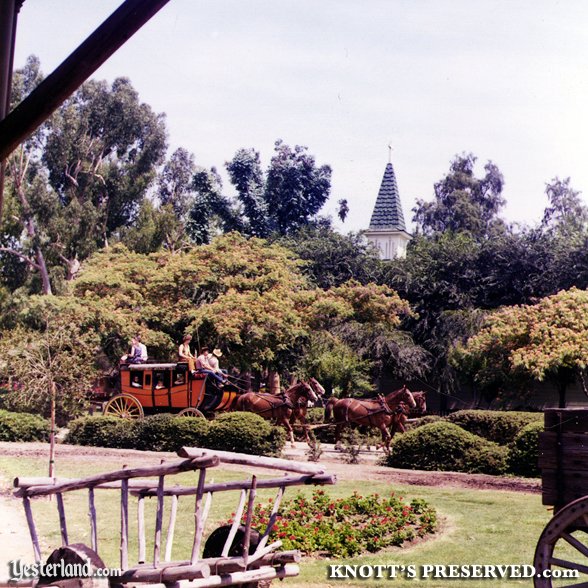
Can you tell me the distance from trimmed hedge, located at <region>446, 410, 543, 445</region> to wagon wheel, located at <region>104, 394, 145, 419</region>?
917 centimetres

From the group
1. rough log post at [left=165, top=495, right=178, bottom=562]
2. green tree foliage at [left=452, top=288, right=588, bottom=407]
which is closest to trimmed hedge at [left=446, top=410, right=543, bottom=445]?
green tree foliage at [left=452, top=288, right=588, bottom=407]

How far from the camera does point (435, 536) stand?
1130 centimetres

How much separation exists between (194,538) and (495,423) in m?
15.1

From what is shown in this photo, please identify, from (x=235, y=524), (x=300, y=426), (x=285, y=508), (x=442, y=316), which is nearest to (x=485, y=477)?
(x=285, y=508)

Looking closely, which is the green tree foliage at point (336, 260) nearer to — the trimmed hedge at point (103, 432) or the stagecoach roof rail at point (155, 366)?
the stagecoach roof rail at point (155, 366)

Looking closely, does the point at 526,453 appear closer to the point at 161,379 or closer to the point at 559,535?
the point at 161,379

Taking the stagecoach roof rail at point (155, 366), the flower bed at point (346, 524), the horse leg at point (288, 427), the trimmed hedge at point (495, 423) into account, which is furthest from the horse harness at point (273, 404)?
the flower bed at point (346, 524)

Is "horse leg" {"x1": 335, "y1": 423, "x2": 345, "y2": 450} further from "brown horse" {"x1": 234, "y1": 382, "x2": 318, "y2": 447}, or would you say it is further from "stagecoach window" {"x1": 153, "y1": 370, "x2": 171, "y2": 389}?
"stagecoach window" {"x1": 153, "y1": 370, "x2": 171, "y2": 389}

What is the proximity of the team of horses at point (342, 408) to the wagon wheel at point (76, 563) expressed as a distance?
54.1 ft

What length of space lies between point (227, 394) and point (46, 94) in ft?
77.1

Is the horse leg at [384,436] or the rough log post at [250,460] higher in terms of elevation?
the rough log post at [250,460]

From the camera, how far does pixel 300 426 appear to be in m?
24.9

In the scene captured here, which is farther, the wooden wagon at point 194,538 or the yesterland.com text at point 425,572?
the yesterland.com text at point 425,572

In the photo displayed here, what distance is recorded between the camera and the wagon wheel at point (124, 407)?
25281 millimetres
